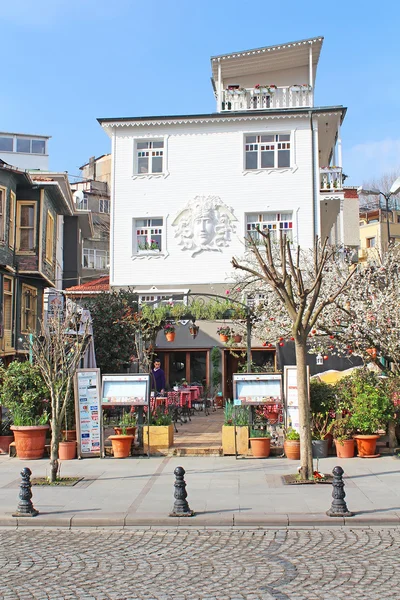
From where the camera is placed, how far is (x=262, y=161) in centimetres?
2569

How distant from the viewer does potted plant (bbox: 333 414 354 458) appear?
42.2ft

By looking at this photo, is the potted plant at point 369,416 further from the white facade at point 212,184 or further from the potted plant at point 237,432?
the white facade at point 212,184

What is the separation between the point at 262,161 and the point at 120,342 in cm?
1023

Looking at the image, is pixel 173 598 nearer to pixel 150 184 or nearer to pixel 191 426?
pixel 191 426

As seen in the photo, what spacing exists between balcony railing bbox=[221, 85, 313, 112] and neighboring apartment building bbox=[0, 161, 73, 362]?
7702 mm

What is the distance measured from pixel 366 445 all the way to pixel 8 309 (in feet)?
49.3

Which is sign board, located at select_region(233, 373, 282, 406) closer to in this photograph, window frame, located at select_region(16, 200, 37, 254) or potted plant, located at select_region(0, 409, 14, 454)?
potted plant, located at select_region(0, 409, 14, 454)

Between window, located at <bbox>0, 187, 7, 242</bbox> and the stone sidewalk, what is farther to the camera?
window, located at <bbox>0, 187, 7, 242</bbox>

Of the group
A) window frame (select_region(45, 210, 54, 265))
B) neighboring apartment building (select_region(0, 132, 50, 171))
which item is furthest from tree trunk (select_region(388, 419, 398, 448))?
neighboring apartment building (select_region(0, 132, 50, 171))

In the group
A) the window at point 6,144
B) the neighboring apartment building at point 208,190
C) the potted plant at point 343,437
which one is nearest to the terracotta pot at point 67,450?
the potted plant at point 343,437

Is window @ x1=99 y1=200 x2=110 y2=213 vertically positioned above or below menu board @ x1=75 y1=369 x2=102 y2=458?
above

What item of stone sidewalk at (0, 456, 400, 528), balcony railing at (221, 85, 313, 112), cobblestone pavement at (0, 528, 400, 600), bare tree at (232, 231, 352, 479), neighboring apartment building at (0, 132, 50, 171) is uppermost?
neighboring apartment building at (0, 132, 50, 171)

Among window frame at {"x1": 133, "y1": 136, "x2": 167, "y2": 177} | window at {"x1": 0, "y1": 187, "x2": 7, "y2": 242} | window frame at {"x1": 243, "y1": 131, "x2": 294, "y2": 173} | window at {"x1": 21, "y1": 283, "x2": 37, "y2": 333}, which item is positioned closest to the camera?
window at {"x1": 0, "y1": 187, "x2": 7, "y2": 242}

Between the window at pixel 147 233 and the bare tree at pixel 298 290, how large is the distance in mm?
3977
